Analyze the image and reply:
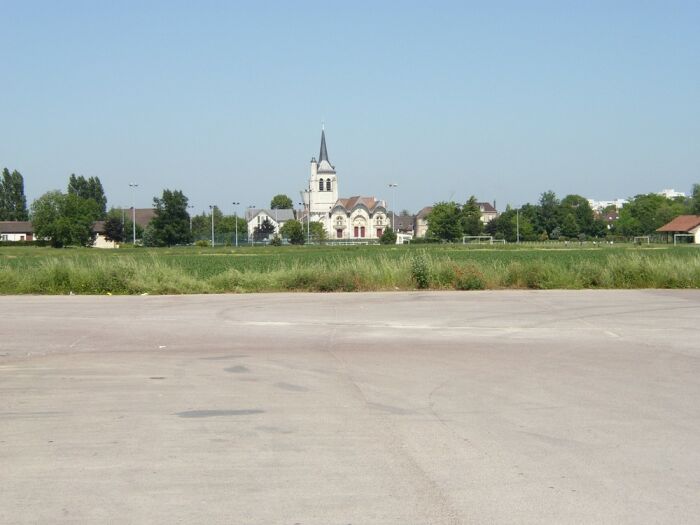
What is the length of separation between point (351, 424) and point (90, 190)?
519 feet

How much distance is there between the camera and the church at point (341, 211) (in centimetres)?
16962

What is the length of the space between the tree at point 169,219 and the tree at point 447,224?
39.8m

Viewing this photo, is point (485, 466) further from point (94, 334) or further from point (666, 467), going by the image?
point (94, 334)

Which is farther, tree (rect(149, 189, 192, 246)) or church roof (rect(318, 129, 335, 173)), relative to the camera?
church roof (rect(318, 129, 335, 173))

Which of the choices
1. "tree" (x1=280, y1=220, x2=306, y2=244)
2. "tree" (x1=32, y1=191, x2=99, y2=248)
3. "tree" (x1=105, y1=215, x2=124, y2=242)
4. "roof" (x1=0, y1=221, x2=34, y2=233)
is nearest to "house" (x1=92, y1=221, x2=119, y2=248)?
"tree" (x1=105, y1=215, x2=124, y2=242)

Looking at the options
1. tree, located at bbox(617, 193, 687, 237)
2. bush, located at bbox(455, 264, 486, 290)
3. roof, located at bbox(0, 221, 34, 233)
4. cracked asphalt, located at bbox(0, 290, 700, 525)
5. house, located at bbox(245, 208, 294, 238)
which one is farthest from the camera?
house, located at bbox(245, 208, 294, 238)

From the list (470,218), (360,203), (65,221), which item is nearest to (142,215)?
(360,203)

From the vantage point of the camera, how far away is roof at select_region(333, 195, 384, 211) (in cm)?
17000

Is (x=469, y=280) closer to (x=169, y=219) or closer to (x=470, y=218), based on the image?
(x=169, y=219)

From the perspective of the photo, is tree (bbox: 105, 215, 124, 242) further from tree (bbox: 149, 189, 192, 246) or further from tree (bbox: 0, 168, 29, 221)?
tree (bbox: 0, 168, 29, 221)

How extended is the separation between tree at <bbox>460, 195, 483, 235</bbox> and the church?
33.0m

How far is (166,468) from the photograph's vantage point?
7141 mm

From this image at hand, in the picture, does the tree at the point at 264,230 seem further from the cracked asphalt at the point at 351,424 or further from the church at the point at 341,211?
the cracked asphalt at the point at 351,424

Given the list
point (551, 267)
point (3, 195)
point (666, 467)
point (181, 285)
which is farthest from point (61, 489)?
point (3, 195)
